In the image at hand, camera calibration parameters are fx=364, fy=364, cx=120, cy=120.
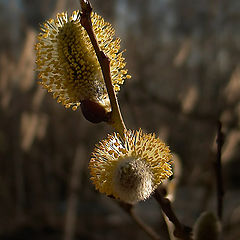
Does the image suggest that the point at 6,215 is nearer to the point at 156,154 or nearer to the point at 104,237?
the point at 104,237

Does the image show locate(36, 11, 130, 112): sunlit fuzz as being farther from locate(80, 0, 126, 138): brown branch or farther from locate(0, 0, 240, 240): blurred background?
locate(0, 0, 240, 240): blurred background

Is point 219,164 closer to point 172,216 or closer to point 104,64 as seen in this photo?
point 172,216

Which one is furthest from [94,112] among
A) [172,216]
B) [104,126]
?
[104,126]

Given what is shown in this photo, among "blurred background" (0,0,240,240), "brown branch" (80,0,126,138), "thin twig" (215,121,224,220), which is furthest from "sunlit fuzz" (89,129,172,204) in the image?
"blurred background" (0,0,240,240)

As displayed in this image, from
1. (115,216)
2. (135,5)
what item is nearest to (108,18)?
(115,216)

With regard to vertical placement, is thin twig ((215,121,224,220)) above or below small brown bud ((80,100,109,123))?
above

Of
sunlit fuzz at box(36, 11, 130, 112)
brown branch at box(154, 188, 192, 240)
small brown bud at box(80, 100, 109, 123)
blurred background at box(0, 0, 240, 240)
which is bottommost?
brown branch at box(154, 188, 192, 240)
